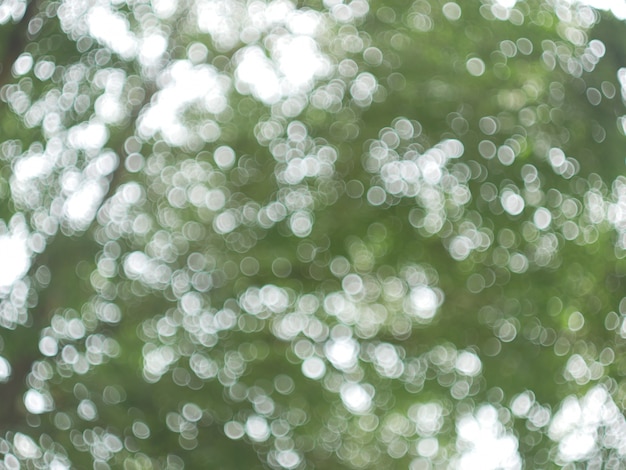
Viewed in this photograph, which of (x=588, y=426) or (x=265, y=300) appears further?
(x=265, y=300)

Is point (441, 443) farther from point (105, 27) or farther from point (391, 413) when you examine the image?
point (105, 27)

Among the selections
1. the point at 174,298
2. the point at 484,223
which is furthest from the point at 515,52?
the point at 174,298

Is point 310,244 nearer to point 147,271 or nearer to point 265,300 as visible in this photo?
point 265,300

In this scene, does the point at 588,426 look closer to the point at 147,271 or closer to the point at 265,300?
the point at 265,300

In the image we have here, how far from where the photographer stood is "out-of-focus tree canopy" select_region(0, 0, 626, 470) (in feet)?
10.4

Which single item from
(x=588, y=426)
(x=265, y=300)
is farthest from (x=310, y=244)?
(x=588, y=426)

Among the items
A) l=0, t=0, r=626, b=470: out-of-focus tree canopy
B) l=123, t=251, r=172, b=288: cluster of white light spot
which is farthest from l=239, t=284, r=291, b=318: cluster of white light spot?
l=123, t=251, r=172, b=288: cluster of white light spot

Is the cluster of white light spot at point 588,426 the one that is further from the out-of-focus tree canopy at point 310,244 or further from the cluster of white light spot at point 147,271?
the cluster of white light spot at point 147,271

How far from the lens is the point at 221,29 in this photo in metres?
3.85

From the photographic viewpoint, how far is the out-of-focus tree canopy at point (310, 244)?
3.17 meters

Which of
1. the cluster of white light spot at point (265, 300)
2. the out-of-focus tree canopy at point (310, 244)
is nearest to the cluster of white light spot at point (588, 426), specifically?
the out-of-focus tree canopy at point (310, 244)

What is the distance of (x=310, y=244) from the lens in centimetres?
358

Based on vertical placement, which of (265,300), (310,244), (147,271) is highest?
(310,244)

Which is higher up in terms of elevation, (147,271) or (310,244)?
(310,244)
